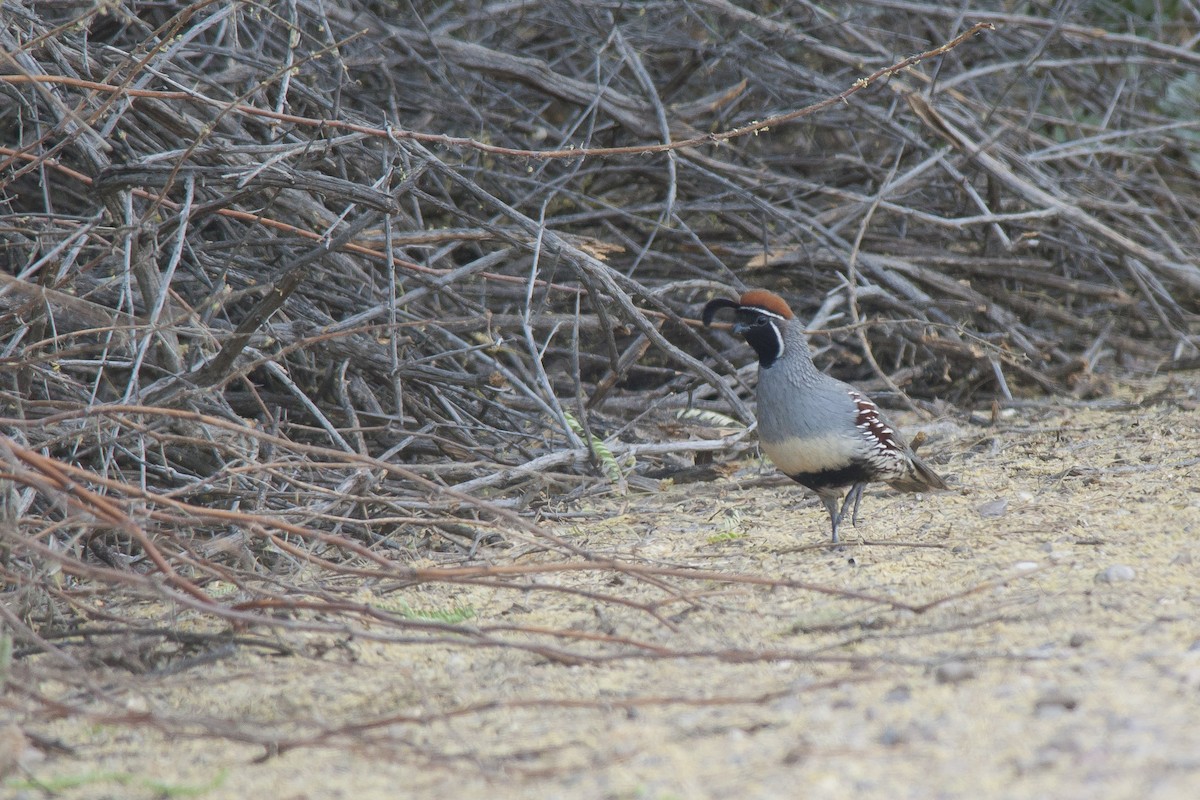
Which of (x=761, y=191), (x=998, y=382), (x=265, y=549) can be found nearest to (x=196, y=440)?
(x=265, y=549)

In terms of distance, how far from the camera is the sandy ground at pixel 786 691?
2037 mm

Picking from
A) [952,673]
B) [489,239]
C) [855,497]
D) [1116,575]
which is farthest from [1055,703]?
[489,239]

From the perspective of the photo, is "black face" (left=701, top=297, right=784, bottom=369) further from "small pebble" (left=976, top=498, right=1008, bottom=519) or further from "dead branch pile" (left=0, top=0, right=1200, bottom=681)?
"small pebble" (left=976, top=498, right=1008, bottom=519)

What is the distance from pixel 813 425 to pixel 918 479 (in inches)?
22.0

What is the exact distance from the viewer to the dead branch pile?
3.35 meters

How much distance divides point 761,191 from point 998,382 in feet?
4.60

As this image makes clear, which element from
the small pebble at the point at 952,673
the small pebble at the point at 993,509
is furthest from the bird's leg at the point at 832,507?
the small pebble at the point at 952,673

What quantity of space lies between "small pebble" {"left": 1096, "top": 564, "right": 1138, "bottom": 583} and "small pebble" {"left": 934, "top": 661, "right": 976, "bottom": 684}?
757 mm

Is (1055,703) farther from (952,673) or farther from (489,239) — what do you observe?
(489,239)

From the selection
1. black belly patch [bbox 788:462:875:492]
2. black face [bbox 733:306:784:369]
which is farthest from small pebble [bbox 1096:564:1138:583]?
black face [bbox 733:306:784:369]

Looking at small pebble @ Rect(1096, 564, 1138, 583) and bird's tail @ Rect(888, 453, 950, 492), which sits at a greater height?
small pebble @ Rect(1096, 564, 1138, 583)

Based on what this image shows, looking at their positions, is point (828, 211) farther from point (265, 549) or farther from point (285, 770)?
point (285, 770)

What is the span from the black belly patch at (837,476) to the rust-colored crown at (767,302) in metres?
0.57

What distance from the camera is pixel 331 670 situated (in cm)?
273
